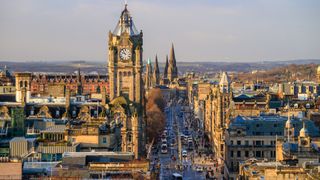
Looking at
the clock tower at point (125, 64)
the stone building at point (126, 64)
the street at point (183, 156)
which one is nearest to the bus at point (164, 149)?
the street at point (183, 156)

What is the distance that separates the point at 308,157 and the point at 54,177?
2739 cm

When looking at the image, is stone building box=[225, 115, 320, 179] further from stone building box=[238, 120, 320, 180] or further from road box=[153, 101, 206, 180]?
stone building box=[238, 120, 320, 180]

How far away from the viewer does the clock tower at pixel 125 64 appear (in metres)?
122

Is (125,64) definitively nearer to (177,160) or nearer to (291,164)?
(177,160)

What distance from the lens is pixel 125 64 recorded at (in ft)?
400

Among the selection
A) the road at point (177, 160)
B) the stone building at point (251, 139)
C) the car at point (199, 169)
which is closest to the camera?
the stone building at point (251, 139)

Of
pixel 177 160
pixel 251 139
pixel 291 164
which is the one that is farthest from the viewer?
pixel 177 160

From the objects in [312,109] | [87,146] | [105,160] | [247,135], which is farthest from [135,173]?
[312,109]

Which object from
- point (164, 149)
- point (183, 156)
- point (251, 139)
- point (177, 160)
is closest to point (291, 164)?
point (251, 139)

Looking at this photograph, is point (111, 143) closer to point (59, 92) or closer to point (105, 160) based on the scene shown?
point (105, 160)

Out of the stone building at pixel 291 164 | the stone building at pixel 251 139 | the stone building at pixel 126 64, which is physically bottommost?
the stone building at pixel 251 139

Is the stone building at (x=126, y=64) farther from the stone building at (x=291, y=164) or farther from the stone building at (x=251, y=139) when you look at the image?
the stone building at (x=291, y=164)

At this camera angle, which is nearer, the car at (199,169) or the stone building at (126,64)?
the stone building at (126,64)

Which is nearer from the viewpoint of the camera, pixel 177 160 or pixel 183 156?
pixel 177 160
